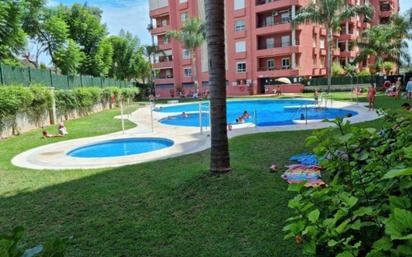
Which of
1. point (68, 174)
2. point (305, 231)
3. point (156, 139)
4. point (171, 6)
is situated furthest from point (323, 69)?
point (305, 231)

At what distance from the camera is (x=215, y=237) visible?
172 inches

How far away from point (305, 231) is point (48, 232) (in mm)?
4268

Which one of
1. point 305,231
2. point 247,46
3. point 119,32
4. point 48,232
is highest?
point 119,32

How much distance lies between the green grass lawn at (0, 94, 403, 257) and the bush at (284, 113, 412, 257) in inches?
78.0

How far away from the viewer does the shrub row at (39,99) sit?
570 inches

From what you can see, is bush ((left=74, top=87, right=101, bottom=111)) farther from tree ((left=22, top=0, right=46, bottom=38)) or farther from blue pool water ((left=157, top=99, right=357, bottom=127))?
tree ((left=22, top=0, right=46, bottom=38))

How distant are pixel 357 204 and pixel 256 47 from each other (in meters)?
43.6

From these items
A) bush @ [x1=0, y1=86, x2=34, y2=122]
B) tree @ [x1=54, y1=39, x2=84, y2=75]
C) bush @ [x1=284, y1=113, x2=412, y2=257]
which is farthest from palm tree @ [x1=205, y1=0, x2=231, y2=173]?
tree @ [x1=54, y1=39, x2=84, y2=75]

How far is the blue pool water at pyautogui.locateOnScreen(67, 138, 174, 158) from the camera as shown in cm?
1211

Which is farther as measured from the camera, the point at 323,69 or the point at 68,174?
the point at 323,69

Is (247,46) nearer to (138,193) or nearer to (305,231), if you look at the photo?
(138,193)

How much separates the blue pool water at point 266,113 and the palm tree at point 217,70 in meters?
9.68

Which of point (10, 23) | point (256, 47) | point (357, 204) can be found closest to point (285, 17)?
point (256, 47)

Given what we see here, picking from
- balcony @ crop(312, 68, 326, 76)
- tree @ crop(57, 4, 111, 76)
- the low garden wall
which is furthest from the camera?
balcony @ crop(312, 68, 326, 76)
